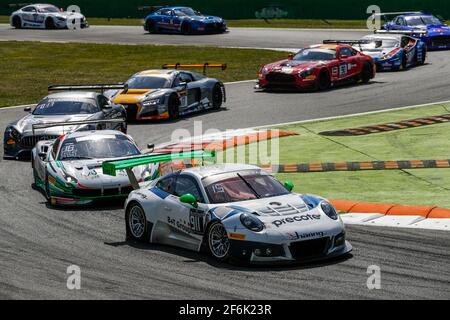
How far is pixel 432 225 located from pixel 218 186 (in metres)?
2.99

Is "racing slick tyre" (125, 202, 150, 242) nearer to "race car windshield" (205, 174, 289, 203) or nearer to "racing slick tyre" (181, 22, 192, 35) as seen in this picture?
"race car windshield" (205, 174, 289, 203)

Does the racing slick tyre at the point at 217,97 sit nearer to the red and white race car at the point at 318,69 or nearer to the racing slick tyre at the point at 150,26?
the red and white race car at the point at 318,69

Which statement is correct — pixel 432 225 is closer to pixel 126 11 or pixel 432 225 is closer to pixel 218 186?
Result: pixel 218 186

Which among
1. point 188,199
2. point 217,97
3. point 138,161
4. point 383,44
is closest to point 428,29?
point 383,44

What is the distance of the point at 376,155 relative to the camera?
2009cm

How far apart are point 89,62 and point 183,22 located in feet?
28.4

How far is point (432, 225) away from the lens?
14.5 metres

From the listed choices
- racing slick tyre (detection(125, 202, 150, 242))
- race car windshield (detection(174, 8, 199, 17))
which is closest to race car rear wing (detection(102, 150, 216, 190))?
racing slick tyre (detection(125, 202, 150, 242))

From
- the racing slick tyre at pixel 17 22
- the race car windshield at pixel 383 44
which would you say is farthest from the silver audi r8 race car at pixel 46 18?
the race car windshield at pixel 383 44

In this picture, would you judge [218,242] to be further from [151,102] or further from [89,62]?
[89,62]

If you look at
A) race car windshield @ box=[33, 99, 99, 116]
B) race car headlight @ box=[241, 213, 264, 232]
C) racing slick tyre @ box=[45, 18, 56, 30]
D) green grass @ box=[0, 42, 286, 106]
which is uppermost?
race car headlight @ box=[241, 213, 264, 232]

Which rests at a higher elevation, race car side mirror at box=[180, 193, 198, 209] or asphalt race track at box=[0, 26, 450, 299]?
race car side mirror at box=[180, 193, 198, 209]

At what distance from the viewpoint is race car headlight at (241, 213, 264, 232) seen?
12713 millimetres
